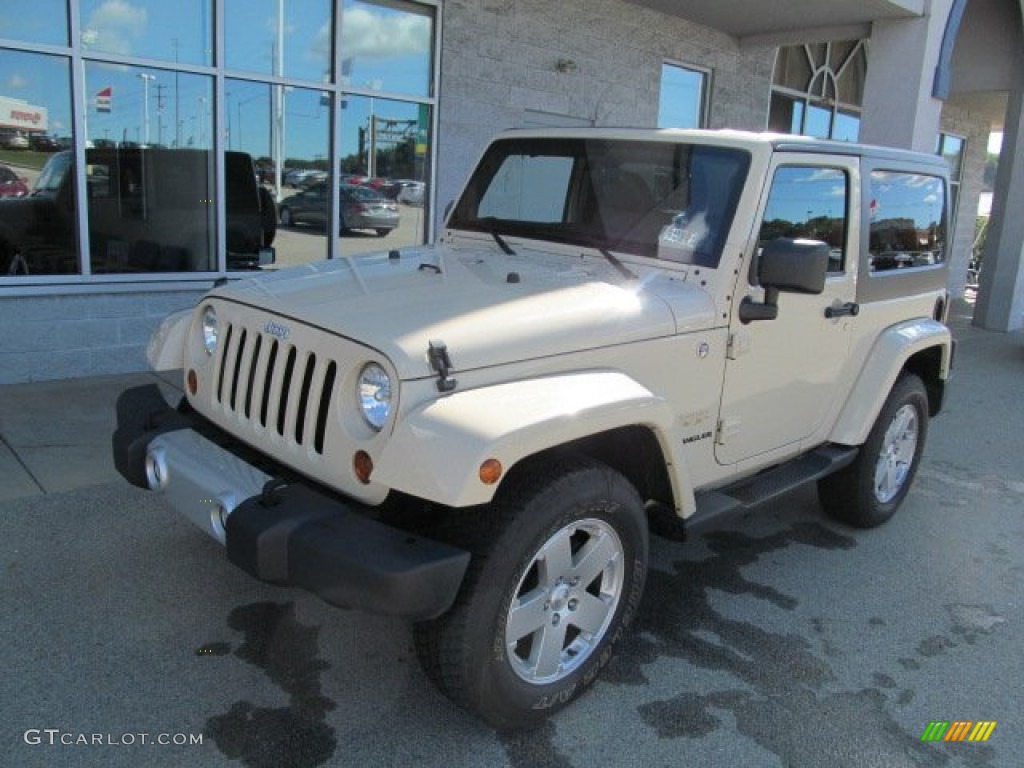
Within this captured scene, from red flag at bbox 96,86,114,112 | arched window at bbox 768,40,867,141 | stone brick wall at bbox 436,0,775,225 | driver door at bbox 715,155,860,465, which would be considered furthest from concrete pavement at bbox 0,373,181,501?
arched window at bbox 768,40,867,141

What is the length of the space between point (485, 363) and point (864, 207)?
7.82ft

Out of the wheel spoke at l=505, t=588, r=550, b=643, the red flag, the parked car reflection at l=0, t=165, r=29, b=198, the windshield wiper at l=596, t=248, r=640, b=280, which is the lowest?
the wheel spoke at l=505, t=588, r=550, b=643

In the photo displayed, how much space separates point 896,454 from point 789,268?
1.98 metres

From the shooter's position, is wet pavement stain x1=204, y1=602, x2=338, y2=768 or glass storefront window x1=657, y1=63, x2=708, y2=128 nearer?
wet pavement stain x1=204, y1=602, x2=338, y2=768

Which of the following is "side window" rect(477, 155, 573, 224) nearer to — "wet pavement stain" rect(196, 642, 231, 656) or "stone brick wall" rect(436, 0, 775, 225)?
"wet pavement stain" rect(196, 642, 231, 656)

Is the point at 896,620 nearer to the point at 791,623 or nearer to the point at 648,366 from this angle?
the point at 791,623

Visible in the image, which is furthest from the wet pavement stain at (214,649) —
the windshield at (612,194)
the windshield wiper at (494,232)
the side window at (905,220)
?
the side window at (905,220)

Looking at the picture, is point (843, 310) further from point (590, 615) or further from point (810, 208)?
point (590, 615)

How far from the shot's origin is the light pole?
273 inches

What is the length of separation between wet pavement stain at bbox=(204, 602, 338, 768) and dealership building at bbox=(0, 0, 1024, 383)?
13.6 feet

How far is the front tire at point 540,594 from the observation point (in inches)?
97.7

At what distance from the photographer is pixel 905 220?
4457 millimetres

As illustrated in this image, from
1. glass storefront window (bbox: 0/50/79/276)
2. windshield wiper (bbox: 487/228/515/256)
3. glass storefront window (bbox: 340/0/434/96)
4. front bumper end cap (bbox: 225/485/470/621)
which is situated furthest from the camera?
glass storefront window (bbox: 340/0/434/96)

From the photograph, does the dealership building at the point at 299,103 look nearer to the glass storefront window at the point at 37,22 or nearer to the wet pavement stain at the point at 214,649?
the glass storefront window at the point at 37,22
